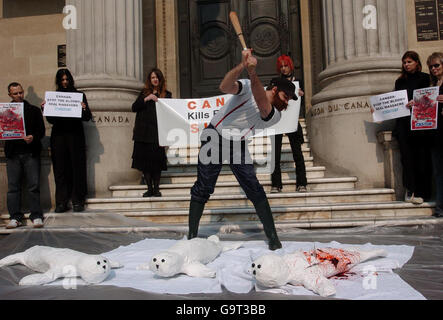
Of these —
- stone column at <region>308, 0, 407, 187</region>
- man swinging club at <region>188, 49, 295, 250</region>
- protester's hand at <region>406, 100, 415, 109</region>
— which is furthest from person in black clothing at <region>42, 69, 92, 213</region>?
protester's hand at <region>406, 100, 415, 109</region>

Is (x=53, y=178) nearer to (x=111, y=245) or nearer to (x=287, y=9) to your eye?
(x=111, y=245)

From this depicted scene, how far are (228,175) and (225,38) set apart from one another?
389 cm

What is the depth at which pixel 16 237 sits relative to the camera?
5270 millimetres

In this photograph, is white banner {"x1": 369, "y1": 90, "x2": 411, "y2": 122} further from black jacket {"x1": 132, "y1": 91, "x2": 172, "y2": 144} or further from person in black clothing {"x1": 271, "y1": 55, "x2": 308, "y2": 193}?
black jacket {"x1": 132, "y1": 91, "x2": 172, "y2": 144}

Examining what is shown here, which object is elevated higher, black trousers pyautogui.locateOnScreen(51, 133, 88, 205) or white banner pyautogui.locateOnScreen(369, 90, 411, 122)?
white banner pyautogui.locateOnScreen(369, 90, 411, 122)

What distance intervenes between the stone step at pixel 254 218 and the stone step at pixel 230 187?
32.0 inches

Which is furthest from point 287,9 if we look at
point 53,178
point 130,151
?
point 53,178

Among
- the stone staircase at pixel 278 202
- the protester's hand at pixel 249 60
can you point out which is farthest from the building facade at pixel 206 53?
the protester's hand at pixel 249 60

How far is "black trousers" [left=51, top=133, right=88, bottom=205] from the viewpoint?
20.4 ft

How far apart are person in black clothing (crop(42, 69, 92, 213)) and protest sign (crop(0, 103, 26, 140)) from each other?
0.39m

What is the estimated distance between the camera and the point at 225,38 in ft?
30.8

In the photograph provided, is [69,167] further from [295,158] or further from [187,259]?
[187,259]

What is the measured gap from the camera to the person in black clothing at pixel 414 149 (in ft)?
18.4

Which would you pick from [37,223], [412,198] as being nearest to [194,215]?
[37,223]
